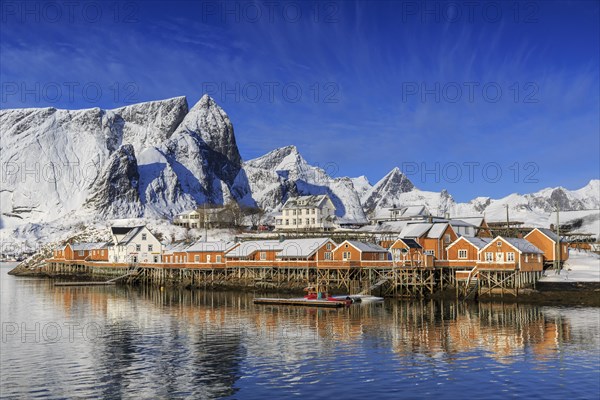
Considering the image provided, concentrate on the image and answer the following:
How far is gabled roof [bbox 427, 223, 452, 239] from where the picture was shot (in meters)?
78.4

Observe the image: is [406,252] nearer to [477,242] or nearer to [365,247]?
[365,247]

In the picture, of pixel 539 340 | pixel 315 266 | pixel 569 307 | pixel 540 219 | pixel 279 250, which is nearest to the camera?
pixel 539 340

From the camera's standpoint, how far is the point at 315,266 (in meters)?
83.5

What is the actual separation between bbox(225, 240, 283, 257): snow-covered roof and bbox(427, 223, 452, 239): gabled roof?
22014 mm

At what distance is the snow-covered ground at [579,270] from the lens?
6770 cm

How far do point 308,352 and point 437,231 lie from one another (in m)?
44.7

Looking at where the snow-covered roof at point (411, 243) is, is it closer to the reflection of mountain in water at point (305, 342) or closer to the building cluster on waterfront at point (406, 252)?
the building cluster on waterfront at point (406, 252)

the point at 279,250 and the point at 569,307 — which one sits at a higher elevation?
the point at 279,250

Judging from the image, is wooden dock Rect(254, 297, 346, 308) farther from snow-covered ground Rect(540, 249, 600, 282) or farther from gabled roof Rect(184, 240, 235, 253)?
gabled roof Rect(184, 240, 235, 253)

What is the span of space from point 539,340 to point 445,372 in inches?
492

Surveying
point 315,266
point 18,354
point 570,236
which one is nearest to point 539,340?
point 18,354

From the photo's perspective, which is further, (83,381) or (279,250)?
(279,250)

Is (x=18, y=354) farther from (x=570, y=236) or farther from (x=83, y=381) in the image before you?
(x=570, y=236)

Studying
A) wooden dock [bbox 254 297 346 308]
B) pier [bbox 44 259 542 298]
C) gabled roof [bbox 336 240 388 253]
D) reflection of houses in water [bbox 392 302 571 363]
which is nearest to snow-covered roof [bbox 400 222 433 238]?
gabled roof [bbox 336 240 388 253]
